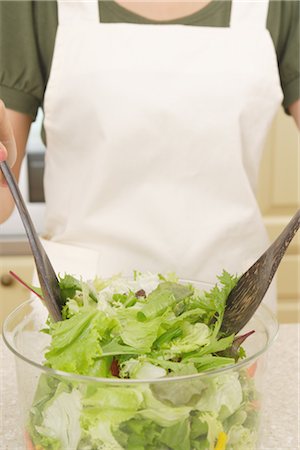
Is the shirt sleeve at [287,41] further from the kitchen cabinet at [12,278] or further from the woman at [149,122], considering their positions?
the kitchen cabinet at [12,278]

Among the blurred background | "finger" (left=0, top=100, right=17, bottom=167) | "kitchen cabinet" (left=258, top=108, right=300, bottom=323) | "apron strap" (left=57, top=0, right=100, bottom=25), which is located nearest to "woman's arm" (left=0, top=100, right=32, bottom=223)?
"finger" (left=0, top=100, right=17, bottom=167)

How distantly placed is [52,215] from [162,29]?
395mm

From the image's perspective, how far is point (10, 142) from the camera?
2.56ft

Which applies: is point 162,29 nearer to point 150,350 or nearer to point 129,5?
point 129,5

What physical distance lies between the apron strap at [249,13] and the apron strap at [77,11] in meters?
0.25

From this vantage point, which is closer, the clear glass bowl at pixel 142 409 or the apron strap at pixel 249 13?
the clear glass bowl at pixel 142 409

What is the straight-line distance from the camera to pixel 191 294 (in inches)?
25.3

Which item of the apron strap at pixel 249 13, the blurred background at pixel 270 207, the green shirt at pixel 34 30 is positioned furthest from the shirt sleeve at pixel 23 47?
the blurred background at pixel 270 207

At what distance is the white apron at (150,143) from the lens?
1.16 metres

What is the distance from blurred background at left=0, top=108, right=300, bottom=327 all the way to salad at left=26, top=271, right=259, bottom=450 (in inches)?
55.0

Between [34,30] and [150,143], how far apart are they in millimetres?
310

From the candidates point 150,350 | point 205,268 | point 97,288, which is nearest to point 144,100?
point 205,268

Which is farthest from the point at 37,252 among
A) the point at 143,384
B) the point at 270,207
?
the point at 270,207

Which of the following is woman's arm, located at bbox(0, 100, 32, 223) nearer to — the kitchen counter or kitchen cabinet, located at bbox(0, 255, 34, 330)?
the kitchen counter
